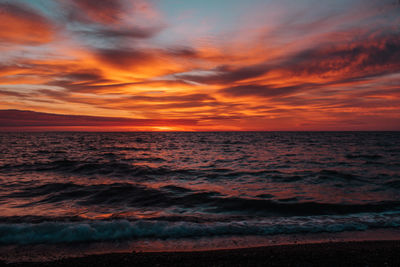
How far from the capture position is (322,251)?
14.9 ft

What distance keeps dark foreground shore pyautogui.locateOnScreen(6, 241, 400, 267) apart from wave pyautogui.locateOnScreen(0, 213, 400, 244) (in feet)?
3.98

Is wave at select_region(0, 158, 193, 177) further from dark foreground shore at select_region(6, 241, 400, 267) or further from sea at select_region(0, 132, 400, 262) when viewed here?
dark foreground shore at select_region(6, 241, 400, 267)

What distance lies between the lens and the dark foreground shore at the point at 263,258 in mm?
4039

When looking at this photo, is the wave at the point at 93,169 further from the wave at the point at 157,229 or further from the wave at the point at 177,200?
the wave at the point at 157,229

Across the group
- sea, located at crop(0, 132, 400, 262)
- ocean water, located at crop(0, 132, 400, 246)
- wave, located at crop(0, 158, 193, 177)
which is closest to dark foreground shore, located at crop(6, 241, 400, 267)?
sea, located at crop(0, 132, 400, 262)

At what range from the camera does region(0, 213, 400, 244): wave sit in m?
5.59

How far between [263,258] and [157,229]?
2978mm

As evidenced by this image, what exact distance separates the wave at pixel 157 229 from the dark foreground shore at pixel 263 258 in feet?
3.98

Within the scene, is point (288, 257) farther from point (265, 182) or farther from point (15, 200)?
point (15, 200)

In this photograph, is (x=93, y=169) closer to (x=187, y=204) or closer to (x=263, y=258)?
(x=187, y=204)

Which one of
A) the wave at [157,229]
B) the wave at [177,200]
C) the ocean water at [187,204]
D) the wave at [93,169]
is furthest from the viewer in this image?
the wave at [93,169]

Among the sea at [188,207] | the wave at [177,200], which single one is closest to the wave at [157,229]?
the sea at [188,207]

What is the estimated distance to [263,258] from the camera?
422 centimetres

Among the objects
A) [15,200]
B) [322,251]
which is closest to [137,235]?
[322,251]
